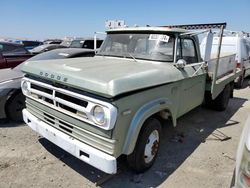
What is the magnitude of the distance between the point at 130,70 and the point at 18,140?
8.58ft

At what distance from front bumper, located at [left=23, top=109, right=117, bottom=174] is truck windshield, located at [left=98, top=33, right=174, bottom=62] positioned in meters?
1.89

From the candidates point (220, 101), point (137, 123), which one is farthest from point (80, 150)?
point (220, 101)

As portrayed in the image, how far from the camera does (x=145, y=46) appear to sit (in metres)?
4.51

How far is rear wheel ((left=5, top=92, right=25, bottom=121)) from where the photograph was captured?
540 centimetres

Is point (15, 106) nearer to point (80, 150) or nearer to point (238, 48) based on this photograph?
point (80, 150)

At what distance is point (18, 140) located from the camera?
15.6 feet

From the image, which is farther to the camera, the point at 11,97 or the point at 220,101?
the point at 220,101

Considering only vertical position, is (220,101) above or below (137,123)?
below

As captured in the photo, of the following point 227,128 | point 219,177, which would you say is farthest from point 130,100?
point 227,128

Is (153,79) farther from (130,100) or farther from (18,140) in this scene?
(18,140)

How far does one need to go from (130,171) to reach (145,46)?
2.09 m

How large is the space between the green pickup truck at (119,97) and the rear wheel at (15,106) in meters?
1.44

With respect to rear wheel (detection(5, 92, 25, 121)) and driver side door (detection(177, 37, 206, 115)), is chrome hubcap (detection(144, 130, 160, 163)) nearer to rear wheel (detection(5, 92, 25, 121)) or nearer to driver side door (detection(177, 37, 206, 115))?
driver side door (detection(177, 37, 206, 115))

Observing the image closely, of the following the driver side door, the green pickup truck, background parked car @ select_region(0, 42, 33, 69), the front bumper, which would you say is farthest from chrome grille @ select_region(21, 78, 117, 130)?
background parked car @ select_region(0, 42, 33, 69)
